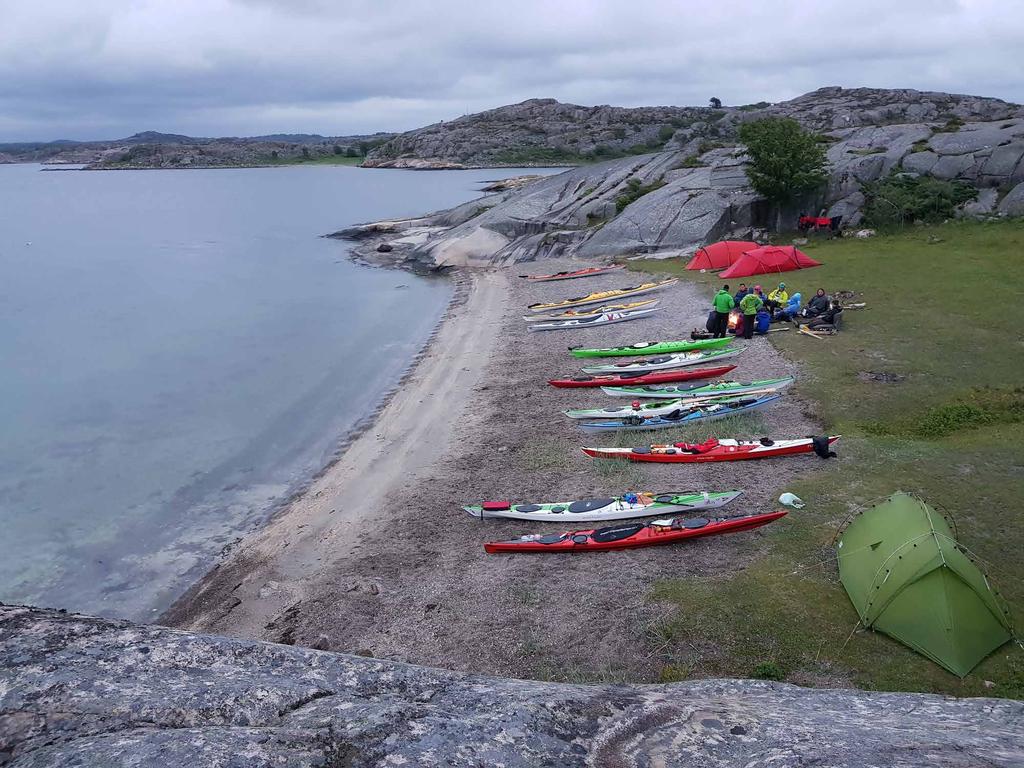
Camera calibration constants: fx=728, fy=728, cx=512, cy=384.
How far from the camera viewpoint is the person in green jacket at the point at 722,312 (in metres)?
28.7

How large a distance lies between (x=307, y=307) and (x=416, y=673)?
46883 millimetres

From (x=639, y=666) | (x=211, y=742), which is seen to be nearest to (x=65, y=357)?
(x=639, y=666)

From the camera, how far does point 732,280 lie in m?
38.4

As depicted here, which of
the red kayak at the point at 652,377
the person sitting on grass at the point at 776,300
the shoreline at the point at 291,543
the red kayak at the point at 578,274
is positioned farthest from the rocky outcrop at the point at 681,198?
the shoreline at the point at 291,543

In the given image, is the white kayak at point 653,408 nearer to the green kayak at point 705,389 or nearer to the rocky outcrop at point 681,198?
the green kayak at point 705,389

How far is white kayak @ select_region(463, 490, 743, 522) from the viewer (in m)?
16.7

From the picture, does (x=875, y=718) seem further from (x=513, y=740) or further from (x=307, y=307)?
(x=307, y=307)

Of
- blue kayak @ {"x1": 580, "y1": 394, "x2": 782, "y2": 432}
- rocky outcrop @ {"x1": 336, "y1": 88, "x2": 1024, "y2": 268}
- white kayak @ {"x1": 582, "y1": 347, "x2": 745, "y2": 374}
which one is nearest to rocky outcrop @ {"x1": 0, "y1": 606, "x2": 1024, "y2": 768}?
blue kayak @ {"x1": 580, "y1": 394, "x2": 782, "y2": 432}

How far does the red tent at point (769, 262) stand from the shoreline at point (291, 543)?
18.0 m

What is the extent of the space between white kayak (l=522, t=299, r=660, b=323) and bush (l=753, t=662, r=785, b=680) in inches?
1005

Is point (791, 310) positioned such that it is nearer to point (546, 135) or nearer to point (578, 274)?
point (578, 274)

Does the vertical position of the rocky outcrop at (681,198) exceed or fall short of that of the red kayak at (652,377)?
it exceeds it

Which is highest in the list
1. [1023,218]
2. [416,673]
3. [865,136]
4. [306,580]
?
[865,136]

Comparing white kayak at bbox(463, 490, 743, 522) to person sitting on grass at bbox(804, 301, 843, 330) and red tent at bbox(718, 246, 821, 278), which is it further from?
red tent at bbox(718, 246, 821, 278)
